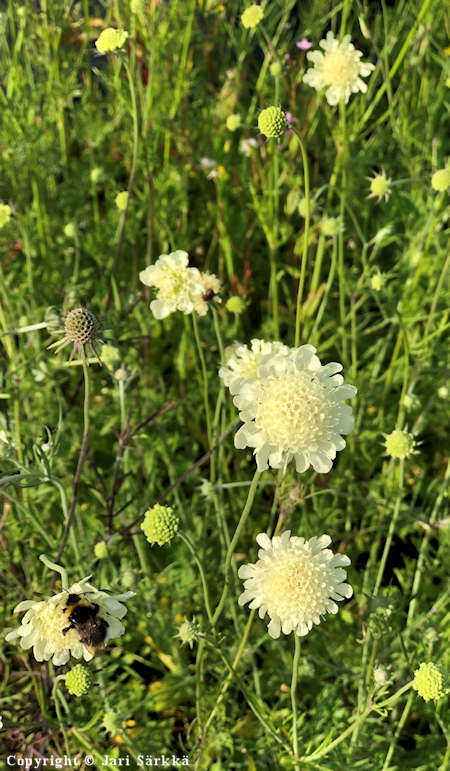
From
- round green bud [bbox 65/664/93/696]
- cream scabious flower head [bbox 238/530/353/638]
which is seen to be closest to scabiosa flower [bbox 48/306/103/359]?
cream scabious flower head [bbox 238/530/353/638]

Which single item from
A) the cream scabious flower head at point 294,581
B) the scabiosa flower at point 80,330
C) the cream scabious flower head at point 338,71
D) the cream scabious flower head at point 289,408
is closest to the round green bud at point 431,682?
the cream scabious flower head at point 294,581

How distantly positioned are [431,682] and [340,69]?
114cm

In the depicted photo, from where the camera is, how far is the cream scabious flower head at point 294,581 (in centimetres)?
83

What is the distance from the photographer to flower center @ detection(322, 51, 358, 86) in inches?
52.6

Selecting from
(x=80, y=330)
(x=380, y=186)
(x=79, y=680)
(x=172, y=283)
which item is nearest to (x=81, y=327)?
(x=80, y=330)

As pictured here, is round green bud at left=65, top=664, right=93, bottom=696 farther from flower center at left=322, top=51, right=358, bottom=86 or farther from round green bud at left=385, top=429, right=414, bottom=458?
flower center at left=322, top=51, right=358, bottom=86

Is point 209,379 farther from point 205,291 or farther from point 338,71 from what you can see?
point 338,71

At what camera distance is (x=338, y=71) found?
1336 millimetres

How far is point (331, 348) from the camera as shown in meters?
1.76

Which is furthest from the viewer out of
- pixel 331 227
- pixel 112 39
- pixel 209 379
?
pixel 209 379

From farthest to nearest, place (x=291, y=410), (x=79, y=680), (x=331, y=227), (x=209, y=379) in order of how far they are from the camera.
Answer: (x=209, y=379) → (x=331, y=227) → (x=79, y=680) → (x=291, y=410)

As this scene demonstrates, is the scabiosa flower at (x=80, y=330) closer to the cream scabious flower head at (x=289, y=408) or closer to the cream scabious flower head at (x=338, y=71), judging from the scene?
the cream scabious flower head at (x=289, y=408)

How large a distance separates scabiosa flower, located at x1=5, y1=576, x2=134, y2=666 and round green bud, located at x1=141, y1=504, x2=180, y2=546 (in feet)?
0.32

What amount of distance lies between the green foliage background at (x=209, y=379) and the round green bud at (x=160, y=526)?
15 cm
